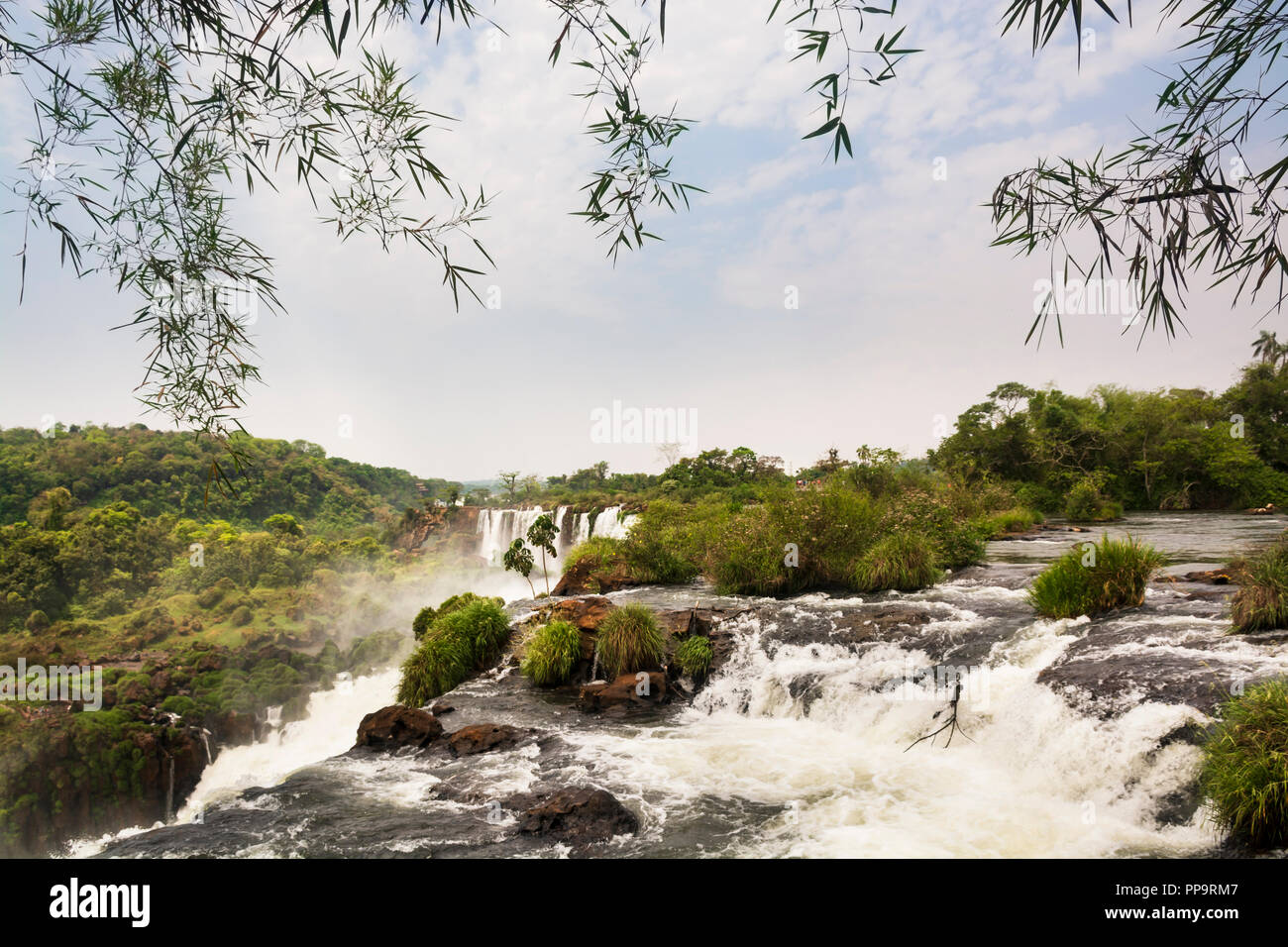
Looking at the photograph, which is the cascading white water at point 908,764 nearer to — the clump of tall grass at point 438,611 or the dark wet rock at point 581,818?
the dark wet rock at point 581,818

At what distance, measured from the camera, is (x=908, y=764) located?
222 inches

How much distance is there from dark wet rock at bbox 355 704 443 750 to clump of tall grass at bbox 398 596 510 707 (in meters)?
1.68

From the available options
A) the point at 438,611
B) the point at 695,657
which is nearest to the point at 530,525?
the point at 438,611

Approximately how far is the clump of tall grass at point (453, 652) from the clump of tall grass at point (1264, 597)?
31.9 feet

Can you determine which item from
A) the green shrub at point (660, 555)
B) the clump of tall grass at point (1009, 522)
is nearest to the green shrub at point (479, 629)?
the green shrub at point (660, 555)

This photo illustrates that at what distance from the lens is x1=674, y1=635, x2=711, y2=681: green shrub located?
8.64 meters

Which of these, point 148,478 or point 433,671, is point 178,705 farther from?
point 148,478

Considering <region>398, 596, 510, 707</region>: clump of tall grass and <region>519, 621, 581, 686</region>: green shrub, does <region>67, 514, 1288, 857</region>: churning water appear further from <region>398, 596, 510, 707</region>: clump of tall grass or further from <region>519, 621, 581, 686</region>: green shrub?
<region>398, 596, 510, 707</region>: clump of tall grass

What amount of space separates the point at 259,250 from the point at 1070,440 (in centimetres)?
3340

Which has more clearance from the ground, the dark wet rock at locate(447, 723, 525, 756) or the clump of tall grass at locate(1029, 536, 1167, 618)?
the clump of tall grass at locate(1029, 536, 1167, 618)

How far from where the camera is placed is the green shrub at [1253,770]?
11.3 feet

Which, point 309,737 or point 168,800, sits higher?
point 309,737

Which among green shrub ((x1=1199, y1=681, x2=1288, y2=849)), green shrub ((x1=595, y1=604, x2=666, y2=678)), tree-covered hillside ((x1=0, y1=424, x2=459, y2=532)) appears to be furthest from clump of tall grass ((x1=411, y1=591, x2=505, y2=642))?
tree-covered hillside ((x1=0, y1=424, x2=459, y2=532))

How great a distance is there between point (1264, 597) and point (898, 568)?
540 centimetres
